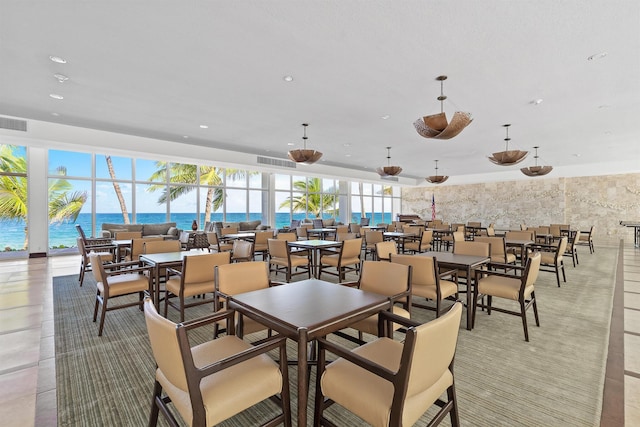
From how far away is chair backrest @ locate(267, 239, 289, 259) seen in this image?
4.66 m

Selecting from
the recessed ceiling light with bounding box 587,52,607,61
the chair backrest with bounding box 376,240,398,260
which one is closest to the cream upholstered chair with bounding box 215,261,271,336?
the chair backrest with bounding box 376,240,398,260

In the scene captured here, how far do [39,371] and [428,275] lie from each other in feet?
11.2

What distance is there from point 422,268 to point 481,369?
0.96 metres

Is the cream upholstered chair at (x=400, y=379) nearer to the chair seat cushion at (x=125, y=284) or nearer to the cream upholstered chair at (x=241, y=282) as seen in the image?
the cream upholstered chair at (x=241, y=282)

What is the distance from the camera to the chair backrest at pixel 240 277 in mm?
2223

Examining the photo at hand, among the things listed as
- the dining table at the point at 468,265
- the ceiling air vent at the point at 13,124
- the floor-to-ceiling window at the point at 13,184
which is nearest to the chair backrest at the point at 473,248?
the dining table at the point at 468,265

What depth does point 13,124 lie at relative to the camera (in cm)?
590

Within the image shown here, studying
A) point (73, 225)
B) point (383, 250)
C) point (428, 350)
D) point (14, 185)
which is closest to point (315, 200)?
point (14, 185)

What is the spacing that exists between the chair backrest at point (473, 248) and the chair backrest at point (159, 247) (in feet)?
13.0

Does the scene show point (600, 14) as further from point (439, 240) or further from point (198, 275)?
point (439, 240)

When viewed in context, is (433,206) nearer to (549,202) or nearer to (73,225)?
(549,202)

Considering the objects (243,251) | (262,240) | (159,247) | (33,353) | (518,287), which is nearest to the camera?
(33,353)

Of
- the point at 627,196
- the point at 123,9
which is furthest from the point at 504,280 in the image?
the point at 627,196

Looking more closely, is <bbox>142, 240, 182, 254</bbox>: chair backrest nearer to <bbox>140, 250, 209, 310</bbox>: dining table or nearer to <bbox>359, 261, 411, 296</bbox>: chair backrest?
<bbox>140, 250, 209, 310</bbox>: dining table
